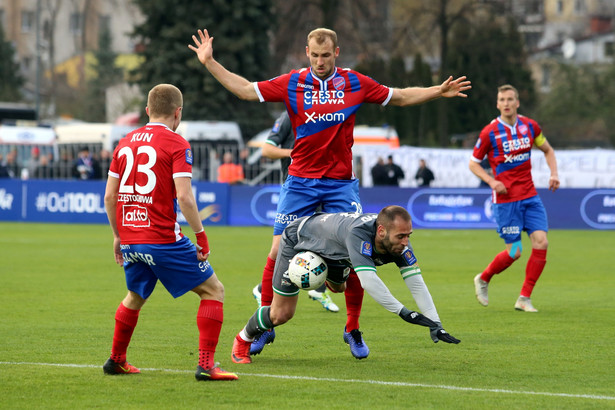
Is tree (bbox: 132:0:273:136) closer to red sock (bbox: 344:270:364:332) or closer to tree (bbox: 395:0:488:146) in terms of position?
tree (bbox: 395:0:488:146)

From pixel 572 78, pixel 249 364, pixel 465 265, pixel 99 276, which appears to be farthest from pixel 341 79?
pixel 572 78

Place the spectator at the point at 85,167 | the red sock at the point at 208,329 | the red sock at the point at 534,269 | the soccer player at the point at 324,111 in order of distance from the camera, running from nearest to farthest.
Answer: the red sock at the point at 208,329 < the soccer player at the point at 324,111 < the red sock at the point at 534,269 < the spectator at the point at 85,167

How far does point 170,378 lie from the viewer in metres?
7.02

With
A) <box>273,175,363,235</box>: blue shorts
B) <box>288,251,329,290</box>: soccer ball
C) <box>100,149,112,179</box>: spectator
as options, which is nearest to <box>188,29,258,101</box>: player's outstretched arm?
<box>273,175,363,235</box>: blue shorts

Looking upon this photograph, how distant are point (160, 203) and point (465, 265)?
10850 mm

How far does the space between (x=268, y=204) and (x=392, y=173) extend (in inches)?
148

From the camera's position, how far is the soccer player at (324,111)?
798 centimetres

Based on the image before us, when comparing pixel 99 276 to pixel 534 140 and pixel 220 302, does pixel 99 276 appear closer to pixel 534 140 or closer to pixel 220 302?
pixel 534 140

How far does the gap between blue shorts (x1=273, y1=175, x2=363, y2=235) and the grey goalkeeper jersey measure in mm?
779

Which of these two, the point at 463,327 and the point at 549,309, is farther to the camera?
the point at 549,309

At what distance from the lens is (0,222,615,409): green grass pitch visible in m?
6.43

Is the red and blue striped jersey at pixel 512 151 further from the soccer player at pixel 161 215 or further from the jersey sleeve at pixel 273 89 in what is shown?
the soccer player at pixel 161 215

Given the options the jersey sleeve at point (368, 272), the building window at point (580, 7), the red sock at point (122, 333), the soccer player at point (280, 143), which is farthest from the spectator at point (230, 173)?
the building window at point (580, 7)

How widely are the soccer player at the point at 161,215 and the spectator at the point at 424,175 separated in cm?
2150
